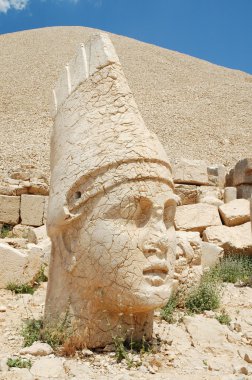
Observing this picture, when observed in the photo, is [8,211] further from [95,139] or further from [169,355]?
[169,355]

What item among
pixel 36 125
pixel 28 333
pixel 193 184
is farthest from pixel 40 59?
pixel 28 333

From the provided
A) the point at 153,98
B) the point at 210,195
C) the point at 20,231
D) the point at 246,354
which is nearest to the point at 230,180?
the point at 210,195

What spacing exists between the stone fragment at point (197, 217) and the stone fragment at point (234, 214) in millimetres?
141

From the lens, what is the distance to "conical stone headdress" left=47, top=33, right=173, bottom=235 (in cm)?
371

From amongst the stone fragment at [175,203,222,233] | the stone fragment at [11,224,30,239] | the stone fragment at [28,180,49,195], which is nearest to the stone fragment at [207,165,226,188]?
the stone fragment at [175,203,222,233]

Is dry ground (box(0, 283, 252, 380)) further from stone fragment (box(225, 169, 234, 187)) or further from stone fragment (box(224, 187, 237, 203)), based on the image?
stone fragment (box(225, 169, 234, 187))

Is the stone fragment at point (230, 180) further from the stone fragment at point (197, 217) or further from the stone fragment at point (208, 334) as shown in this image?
the stone fragment at point (208, 334)

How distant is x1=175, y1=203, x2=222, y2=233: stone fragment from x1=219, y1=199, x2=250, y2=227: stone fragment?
141 millimetres

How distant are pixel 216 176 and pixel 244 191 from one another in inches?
43.2

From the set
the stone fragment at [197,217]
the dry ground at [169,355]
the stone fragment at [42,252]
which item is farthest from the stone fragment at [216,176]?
the dry ground at [169,355]

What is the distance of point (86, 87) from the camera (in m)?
4.18

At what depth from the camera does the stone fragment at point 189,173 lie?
10.8 meters

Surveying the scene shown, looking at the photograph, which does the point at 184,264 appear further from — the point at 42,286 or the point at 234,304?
the point at 42,286

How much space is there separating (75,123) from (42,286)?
9.71 feet
